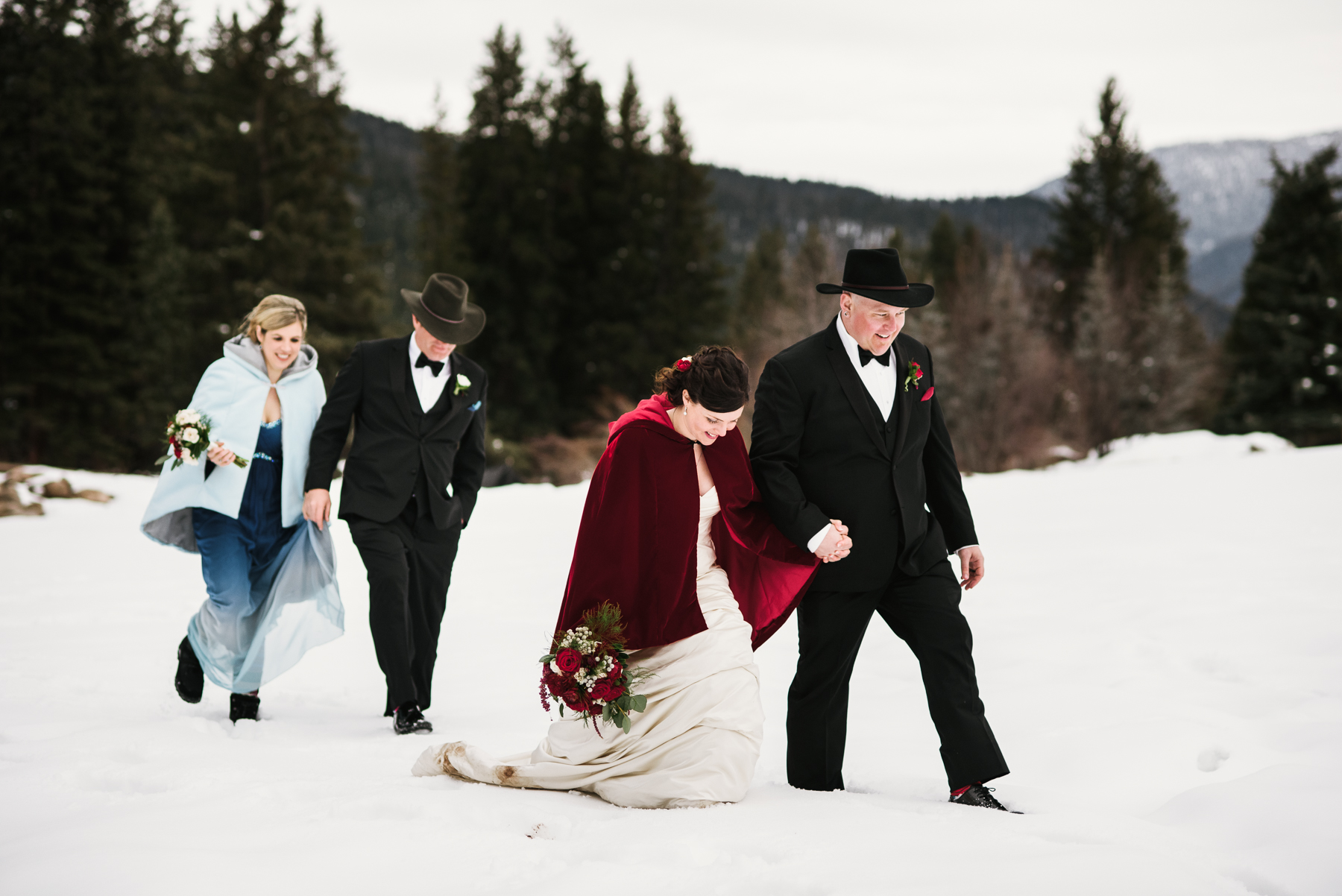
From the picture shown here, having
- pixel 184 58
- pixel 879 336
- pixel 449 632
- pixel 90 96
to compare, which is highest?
pixel 184 58

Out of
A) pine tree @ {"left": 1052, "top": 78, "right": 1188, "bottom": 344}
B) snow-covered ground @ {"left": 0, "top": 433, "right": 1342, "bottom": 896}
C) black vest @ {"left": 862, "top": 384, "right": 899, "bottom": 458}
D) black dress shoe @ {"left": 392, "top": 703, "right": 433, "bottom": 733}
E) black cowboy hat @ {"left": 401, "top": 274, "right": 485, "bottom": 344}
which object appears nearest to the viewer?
Answer: snow-covered ground @ {"left": 0, "top": 433, "right": 1342, "bottom": 896}

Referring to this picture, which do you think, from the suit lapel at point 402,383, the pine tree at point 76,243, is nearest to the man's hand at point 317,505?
the suit lapel at point 402,383

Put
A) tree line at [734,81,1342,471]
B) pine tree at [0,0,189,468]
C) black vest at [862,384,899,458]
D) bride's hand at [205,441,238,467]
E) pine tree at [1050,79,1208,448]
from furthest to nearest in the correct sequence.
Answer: pine tree at [0,0,189,468], pine tree at [1050,79,1208,448], tree line at [734,81,1342,471], bride's hand at [205,441,238,467], black vest at [862,384,899,458]

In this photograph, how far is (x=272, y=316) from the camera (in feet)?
17.8

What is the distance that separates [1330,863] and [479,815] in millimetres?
2677

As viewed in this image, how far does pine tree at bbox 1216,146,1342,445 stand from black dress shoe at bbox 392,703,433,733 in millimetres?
27030

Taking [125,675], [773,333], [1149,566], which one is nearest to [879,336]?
[125,675]

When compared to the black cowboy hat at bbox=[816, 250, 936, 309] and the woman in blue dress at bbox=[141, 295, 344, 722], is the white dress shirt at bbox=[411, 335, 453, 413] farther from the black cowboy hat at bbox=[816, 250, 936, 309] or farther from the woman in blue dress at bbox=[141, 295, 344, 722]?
the black cowboy hat at bbox=[816, 250, 936, 309]

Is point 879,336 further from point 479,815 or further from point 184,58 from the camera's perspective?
point 184,58

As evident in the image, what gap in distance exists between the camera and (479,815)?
135 inches

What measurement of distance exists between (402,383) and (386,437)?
0.99 ft

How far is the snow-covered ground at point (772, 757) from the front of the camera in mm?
2936

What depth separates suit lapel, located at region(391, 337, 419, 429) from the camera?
17.6 ft

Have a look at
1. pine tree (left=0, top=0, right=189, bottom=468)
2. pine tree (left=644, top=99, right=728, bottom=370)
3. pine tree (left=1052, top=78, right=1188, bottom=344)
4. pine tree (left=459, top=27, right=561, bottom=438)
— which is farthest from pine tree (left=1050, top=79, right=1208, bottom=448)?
pine tree (left=0, top=0, right=189, bottom=468)
